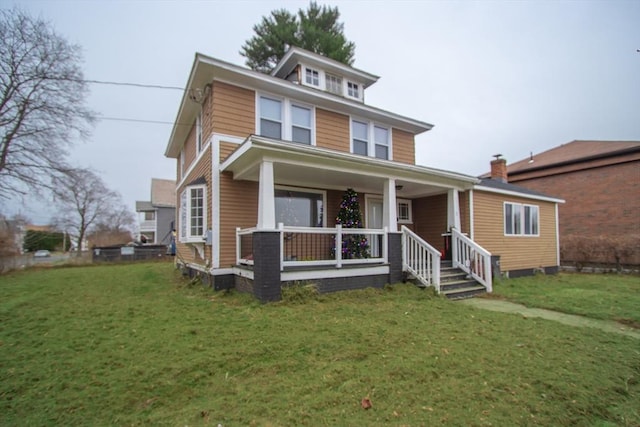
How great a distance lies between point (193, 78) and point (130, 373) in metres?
7.25

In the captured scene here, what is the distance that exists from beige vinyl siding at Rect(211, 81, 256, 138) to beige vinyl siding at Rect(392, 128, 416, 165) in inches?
213

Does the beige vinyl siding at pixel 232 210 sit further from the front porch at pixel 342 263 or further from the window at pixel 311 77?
the window at pixel 311 77

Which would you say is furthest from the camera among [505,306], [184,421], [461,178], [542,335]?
[461,178]

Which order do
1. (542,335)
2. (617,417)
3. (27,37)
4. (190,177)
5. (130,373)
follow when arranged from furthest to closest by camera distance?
(27,37), (190,177), (542,335), (130,373), (617,417)

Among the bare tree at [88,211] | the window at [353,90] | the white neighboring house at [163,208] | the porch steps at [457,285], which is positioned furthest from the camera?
the bare tree at [88,211]

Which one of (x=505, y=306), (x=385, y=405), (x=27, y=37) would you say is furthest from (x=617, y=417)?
(x=27, y=37)

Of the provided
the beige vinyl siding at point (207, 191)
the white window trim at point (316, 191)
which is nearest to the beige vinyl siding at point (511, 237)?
the white window trim at point (316, 191)

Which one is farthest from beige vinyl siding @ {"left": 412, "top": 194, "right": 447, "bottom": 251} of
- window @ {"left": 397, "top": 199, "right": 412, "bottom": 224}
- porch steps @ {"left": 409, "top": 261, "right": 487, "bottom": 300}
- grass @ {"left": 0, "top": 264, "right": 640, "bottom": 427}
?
grass @ {"left": 0, "top": 264, "right": 640, "bottom": 427}

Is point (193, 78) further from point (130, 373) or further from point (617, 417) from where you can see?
point (617, 417)

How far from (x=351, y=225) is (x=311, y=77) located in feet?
19.2

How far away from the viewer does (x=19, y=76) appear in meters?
14.6

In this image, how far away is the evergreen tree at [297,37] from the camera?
62.9 feet

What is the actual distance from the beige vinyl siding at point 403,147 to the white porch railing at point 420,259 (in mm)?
4267

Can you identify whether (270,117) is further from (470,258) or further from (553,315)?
(553,315)
